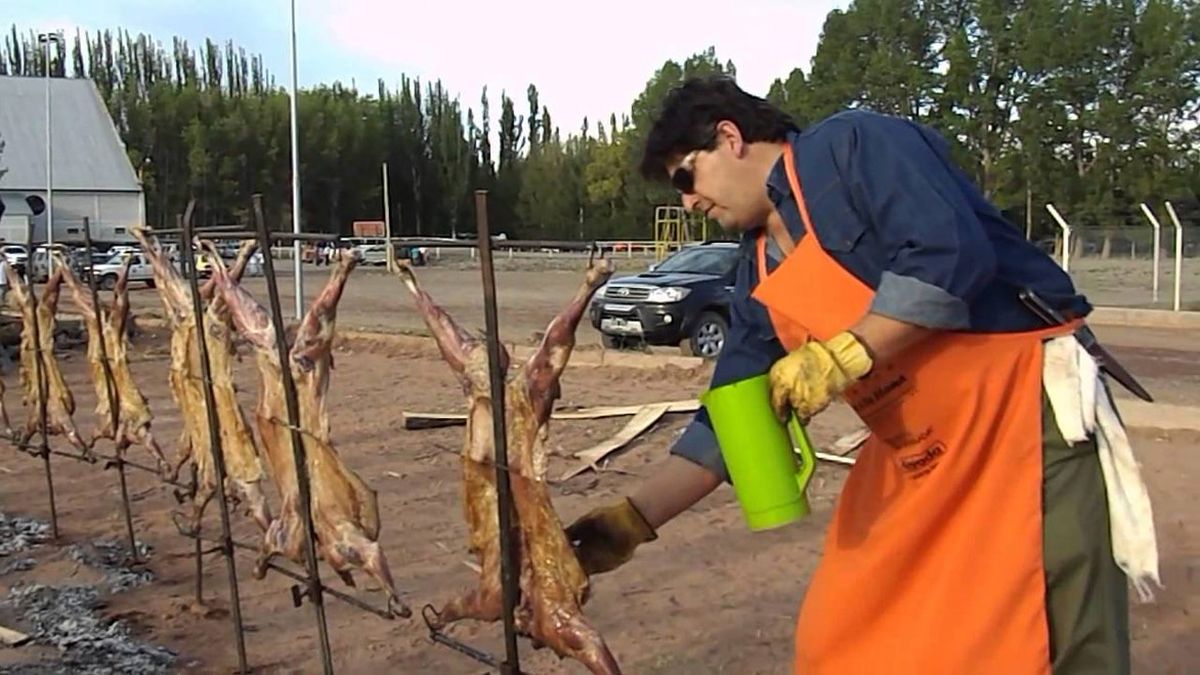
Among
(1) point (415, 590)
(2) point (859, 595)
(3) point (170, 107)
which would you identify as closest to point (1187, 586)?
(1) point (415, 590)

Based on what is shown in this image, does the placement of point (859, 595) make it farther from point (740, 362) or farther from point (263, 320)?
point (263, 320)

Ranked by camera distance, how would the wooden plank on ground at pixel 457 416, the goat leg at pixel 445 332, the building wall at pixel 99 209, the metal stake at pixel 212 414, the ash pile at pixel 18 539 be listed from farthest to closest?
1. the building wall at pixel 99 209
2. the wooden plank on ground at pixel 457 416
3. the ash pile at pixel 18 539
4. the metal stake at pixel 212 414
5. the goat leg at pixel 445 332

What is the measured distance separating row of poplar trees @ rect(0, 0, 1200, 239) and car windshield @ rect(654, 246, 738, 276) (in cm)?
2335

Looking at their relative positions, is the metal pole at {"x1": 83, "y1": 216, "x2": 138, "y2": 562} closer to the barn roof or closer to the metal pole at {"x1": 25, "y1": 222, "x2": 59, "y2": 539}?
the metal pole at {"x1": 25, "y1": 222, "x2": 59, "y2": 539}

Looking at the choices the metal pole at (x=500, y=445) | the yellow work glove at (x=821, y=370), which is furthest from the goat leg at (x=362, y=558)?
the yellow work glove at (x=821, y=370)

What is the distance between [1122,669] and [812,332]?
2.78ft

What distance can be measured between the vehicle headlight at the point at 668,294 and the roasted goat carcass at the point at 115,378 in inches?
388

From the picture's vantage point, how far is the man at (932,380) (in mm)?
2182

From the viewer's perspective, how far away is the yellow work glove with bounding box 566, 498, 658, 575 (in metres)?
2.98

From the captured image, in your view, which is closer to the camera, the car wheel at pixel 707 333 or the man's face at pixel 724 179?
the man's face at pixel 724 179

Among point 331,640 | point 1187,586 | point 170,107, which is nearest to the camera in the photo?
point 331,640

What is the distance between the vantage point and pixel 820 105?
57031mm

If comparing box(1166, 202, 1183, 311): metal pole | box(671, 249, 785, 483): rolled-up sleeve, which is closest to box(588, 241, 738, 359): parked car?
box(1166, 202, 1183, 311): metal pole

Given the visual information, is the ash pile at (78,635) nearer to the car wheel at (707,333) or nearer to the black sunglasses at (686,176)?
the black sunglasses at (686,176)
